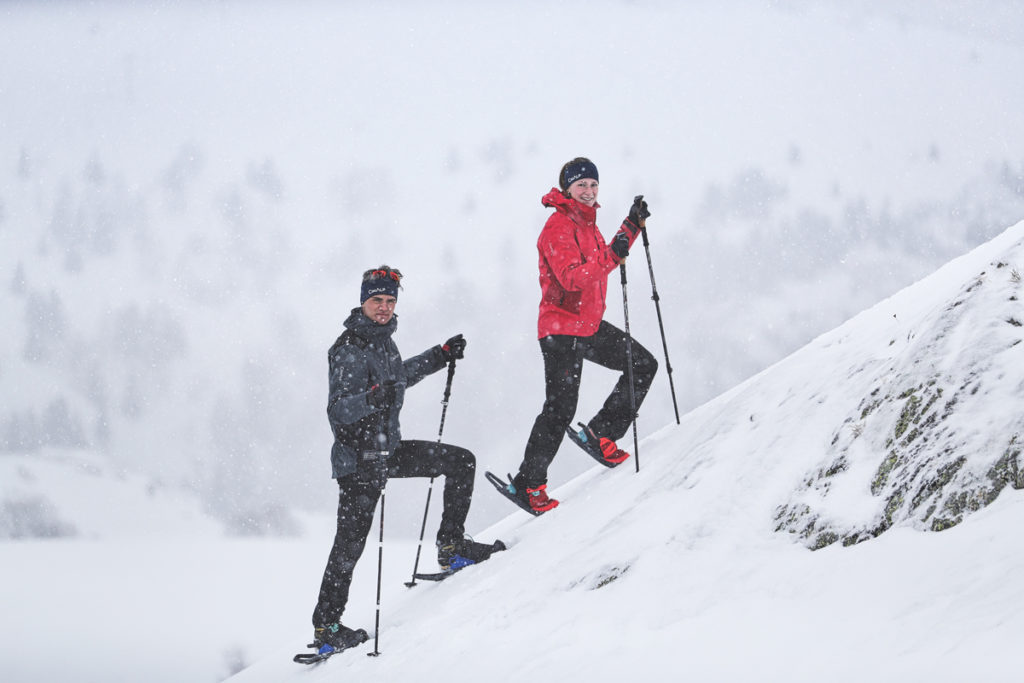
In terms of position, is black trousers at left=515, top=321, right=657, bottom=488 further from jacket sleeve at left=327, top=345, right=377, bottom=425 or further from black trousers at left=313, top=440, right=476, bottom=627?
jacket sleeve at left=327, top=345, right=377, bottom=425

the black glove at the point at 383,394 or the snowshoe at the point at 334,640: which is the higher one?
the black glove at the point at 383,394

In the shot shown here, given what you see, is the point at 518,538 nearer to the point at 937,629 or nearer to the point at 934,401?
the point at 934,401

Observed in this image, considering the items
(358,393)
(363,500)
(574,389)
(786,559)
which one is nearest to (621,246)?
(574,389)

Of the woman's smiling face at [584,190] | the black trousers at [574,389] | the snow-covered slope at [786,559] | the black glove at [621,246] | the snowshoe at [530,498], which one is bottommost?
the snow-covered slope at [786,559]

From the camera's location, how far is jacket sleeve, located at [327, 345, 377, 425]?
23.1 feet

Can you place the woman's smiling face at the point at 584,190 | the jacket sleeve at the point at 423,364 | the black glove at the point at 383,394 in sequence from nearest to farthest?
1. the black glove at the point at 383,394
2. the woman's smiling face at the point at 584,190
3. the jacket sleeve at the point at 423,364

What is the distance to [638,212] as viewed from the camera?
7.47m

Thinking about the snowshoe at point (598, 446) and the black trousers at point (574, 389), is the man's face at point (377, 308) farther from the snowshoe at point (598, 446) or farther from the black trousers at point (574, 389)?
the snowshoe at point (598, 446)

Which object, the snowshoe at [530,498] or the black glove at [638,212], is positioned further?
the snowshoe at [530,498]

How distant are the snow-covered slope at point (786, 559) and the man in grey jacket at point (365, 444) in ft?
2.04

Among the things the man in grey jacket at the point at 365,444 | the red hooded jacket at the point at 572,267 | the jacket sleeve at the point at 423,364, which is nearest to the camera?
the man in grey jacket at the point at 365,444

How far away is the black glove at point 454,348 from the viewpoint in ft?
26.2

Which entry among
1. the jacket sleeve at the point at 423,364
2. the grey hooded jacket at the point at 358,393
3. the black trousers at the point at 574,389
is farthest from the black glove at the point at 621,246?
the grey hooded jacket at the point at 358,393

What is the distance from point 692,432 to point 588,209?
7.80 ft
